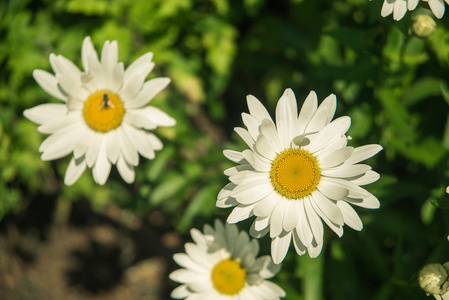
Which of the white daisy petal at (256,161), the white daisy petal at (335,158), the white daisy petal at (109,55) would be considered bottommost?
the white daisy petal at (335,158)

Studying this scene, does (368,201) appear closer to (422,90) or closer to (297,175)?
(297,175)

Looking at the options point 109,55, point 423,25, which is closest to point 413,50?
point 423,25

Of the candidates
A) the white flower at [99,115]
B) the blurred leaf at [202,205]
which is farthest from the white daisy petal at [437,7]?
the blurred leaf at [202,205]

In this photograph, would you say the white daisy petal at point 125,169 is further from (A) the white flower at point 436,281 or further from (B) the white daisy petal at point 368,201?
(A) the white flower at point 436,281

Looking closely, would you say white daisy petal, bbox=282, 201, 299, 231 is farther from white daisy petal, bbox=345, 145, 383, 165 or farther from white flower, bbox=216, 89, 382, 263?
white daisy petal, bbox=345, 145, 383, 165

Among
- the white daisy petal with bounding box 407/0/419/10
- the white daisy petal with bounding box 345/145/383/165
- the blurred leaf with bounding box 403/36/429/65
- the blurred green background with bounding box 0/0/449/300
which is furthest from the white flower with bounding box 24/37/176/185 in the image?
the blurred leaf with bounding box 403/36/429/65
